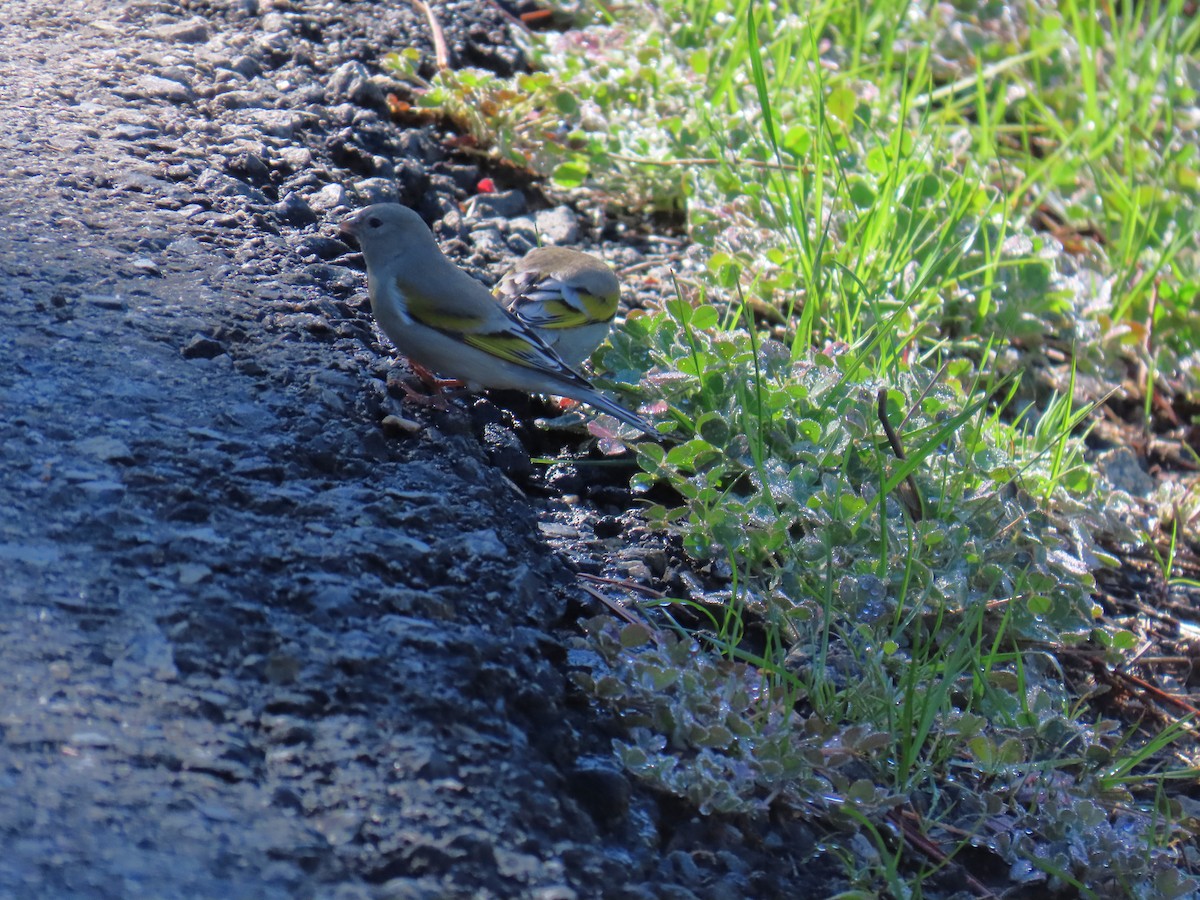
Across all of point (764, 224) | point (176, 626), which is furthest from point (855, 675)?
point (764, 224)

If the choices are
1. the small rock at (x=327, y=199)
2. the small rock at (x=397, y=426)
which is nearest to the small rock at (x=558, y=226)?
the small rock at (x=327, y=199)

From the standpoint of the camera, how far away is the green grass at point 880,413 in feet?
8.69

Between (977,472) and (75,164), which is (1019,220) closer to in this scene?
(977,472)

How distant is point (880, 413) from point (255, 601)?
63.5 inches

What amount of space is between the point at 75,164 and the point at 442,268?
1.09 m

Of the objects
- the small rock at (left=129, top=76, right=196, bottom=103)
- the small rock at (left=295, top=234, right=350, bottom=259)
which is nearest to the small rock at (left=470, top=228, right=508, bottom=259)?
the small rock at (left=295, top=234, right=350, bottom=259)

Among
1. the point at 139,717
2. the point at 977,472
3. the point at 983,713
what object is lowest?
the point at 983,713

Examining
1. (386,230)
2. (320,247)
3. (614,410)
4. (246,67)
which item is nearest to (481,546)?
(614,410)

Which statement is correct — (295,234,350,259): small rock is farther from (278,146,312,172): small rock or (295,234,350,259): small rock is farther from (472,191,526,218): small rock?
(472,191,526,218): small rock

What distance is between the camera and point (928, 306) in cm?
449

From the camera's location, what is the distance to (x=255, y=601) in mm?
2262

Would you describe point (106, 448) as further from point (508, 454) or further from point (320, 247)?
point (320, 247)

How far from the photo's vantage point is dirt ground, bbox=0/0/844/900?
189cm

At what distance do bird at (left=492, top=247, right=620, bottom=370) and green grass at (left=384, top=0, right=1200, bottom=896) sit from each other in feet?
0.45
